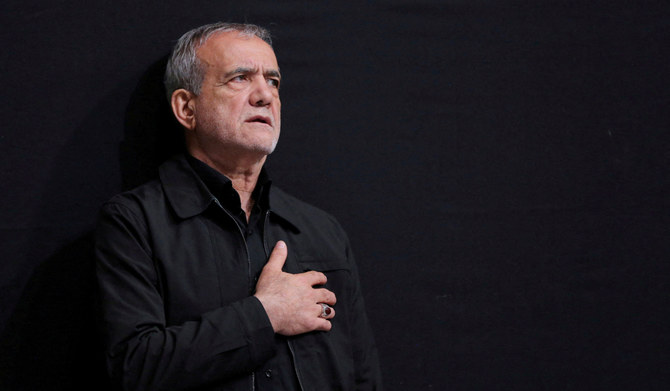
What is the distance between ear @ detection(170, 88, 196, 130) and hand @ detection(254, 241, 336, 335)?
393 mm

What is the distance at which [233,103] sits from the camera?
→ 1692mm

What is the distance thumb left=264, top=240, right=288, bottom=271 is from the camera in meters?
1.59

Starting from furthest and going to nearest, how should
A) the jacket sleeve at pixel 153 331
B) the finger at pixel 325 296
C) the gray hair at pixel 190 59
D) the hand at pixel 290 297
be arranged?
the gray hair at pixel 190 59, the finger at pixel 325 296, the hand at pixel 290 297, the jacket sleeve at pixel 153 331

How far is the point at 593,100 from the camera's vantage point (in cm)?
217

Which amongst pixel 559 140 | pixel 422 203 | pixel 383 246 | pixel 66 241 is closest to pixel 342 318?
pixel 383 246

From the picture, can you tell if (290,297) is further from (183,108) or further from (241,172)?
(183,108)

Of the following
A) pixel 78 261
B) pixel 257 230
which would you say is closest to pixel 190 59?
pixel 257 230

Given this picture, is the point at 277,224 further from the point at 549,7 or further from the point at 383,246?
the point at 549,7

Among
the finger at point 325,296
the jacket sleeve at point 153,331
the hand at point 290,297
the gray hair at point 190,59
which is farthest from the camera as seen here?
the gray hair at point 190,59

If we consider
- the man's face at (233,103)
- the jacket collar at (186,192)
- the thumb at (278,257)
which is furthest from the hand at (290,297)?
the man's face at (233,103)

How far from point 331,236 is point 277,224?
16 cm

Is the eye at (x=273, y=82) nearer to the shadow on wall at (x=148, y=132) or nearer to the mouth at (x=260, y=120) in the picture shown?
the mouth at (x=260, y=120)

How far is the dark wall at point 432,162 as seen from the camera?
173 cm

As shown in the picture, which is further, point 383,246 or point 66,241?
point 383,246
